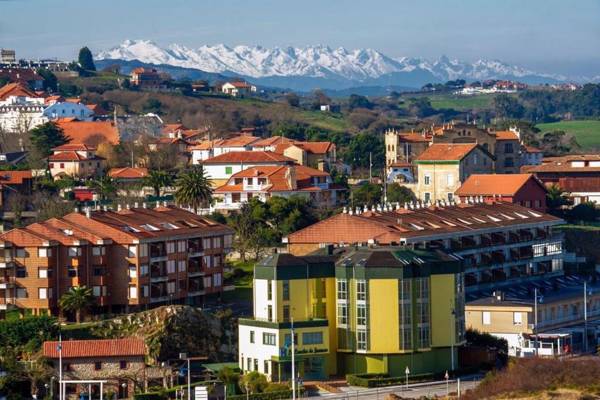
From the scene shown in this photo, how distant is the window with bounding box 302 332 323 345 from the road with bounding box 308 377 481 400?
2.17 meters

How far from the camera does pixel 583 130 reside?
13862 centimetres

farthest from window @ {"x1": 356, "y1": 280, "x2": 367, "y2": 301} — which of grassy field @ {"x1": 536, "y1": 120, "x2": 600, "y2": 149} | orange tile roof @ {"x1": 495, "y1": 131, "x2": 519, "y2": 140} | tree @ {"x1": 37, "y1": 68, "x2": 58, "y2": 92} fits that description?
tree @ {"x1": 37, "y1": 68, "x2": 58, "y2": 92}

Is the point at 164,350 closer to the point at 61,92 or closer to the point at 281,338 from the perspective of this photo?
the point at 281,338

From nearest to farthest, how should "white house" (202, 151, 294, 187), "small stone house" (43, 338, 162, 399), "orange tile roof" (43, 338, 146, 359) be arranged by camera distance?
"small stone house" (43, 338, 162, 399) → "orange tile roof" (43, 338, 146, 359) → "white house" (202, 151, 294, 187)

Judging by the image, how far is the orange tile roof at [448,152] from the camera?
81644 mm

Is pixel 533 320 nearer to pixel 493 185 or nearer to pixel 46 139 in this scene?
pixel 493 185

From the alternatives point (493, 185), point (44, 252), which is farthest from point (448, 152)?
point (44, 252)

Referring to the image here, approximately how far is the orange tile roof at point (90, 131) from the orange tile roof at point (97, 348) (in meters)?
43.2

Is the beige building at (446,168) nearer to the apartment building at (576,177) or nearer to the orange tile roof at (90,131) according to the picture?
the apartment building at (576,177)

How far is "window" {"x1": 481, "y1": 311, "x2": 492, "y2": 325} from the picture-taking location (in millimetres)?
55656

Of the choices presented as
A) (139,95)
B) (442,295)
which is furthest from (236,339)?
(139,95)

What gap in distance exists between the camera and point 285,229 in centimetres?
6806

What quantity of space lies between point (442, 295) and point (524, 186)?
83.9ft

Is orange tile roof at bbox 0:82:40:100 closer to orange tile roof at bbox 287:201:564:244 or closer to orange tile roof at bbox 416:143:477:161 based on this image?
orange tile roof at bbox 416:143:477:161
